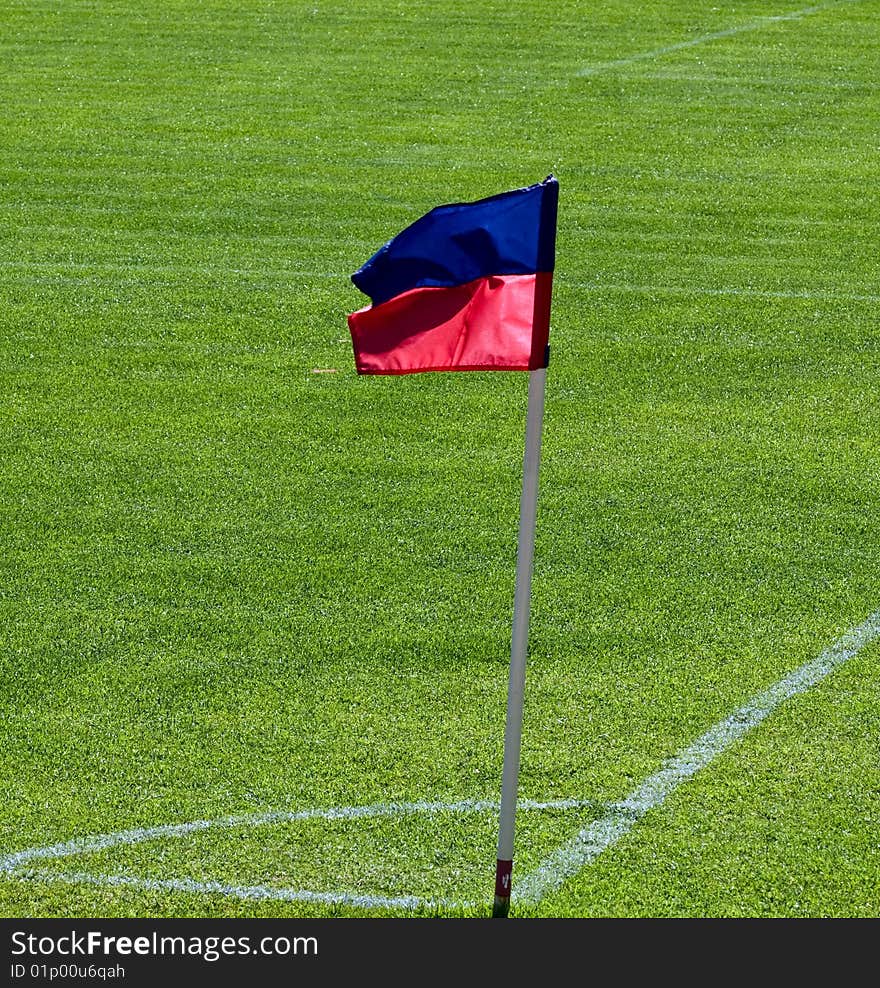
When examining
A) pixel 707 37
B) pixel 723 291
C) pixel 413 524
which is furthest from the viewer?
pixel 707 37

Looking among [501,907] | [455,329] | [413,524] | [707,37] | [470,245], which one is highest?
[707,37]

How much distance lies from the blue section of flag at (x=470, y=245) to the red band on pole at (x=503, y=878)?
174 cm

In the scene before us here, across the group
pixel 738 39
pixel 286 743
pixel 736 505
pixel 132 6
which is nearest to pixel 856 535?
pixel 736 505

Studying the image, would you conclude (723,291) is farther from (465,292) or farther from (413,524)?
(465,292)

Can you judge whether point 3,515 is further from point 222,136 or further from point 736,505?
point 222,136

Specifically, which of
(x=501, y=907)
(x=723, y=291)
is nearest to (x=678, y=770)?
(x=501, y=907)

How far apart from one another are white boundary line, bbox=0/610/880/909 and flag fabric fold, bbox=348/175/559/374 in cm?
167

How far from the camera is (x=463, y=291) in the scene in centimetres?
418

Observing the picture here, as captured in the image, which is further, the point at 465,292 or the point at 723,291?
the point at 723,291

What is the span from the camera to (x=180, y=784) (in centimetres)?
518

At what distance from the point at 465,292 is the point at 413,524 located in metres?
3.16

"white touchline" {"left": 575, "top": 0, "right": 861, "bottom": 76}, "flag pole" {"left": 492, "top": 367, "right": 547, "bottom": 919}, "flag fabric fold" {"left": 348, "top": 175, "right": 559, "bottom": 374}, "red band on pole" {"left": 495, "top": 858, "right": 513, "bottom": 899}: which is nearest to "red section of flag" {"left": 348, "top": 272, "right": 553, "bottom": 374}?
"flag fabric fold" {"left": 348, "top": 175, "right": 559, "bottom": 374}

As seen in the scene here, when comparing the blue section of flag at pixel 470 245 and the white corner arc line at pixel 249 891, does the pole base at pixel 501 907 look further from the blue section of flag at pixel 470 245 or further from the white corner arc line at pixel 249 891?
the blue section of flag at pixel 470 245

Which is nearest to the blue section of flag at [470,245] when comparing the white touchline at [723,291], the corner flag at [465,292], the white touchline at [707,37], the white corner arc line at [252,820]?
the corner flag at [465,292]
